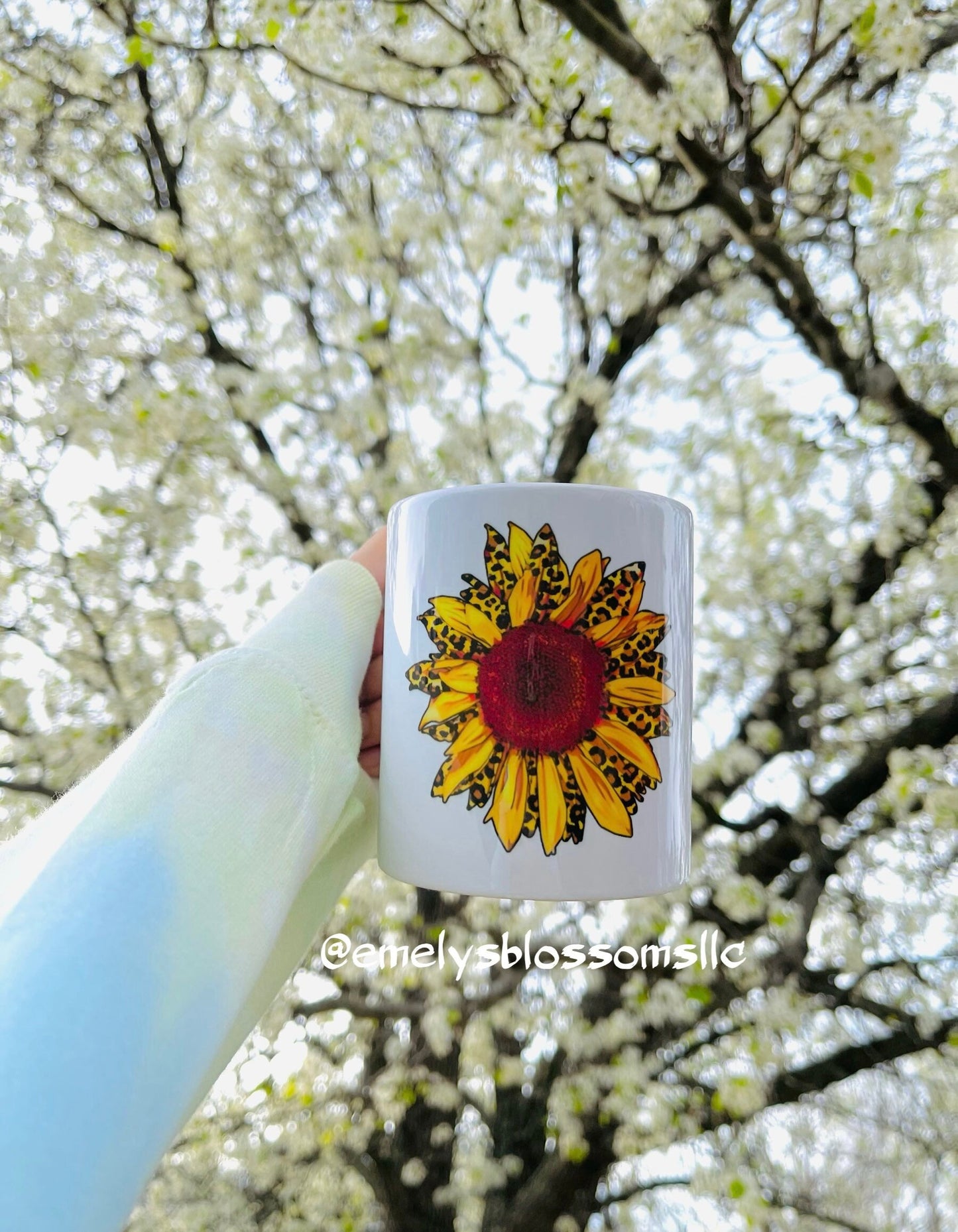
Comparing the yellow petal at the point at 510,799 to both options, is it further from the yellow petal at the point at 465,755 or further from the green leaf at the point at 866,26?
the green leaf at the point at 866,26

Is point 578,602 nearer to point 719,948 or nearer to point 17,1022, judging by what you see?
point 17,1022

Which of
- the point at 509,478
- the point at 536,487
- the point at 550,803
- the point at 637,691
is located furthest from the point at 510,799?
the point at 509,478

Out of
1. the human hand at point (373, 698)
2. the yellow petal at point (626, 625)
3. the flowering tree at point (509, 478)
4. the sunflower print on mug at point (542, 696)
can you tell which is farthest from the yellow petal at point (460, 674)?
the flowering tree at point (509, 478)

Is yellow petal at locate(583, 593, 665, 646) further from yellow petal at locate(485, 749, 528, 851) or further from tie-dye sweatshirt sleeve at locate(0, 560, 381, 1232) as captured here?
tie-dye sweatshirt sleeve at locate(0, 560, 381, 1232)

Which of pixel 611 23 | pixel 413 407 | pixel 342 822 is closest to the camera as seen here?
pixel 342 822

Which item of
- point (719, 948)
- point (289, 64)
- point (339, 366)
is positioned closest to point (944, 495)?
point (719, 948)

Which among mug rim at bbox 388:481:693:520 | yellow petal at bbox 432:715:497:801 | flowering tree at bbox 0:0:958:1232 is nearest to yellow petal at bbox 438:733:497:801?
yellow petal at bbox 432:715:497:801
